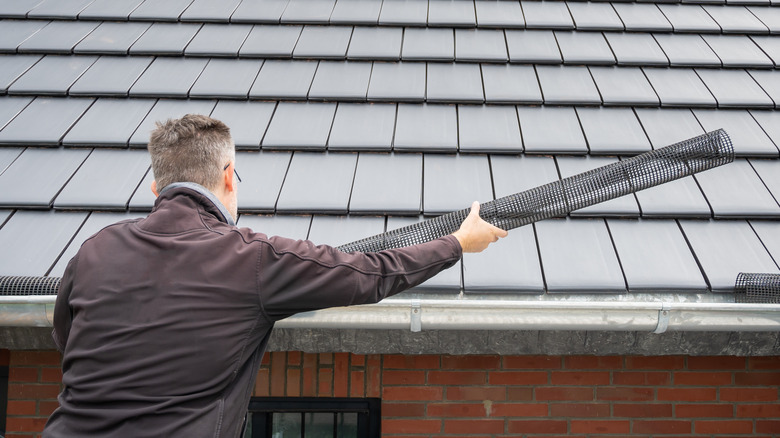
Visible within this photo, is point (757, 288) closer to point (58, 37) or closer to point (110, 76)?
point (110, 76)

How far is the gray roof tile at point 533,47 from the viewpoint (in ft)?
9.17

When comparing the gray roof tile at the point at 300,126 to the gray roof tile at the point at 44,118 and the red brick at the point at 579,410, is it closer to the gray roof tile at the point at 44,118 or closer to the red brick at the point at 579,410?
the gray roof tile at the point at 44,118

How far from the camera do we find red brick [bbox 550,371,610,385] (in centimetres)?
234

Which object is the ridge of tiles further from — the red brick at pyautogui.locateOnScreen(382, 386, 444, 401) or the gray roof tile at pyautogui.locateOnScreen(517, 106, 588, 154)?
the red brick at pyautogui.locateOnScreen(382, 386, 444, 401)

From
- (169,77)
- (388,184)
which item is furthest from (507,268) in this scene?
(169,77)

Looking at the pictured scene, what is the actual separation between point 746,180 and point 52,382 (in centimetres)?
279

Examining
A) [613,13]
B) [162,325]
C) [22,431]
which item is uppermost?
[613,13]

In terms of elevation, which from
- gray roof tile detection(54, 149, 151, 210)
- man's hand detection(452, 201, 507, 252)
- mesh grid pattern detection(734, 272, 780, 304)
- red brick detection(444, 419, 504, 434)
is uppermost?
gray roof tile detection(54, 149, 151, 210)

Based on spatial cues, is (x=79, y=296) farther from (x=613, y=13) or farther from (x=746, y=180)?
(x=613, y=13)

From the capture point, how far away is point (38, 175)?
2289 millimetres

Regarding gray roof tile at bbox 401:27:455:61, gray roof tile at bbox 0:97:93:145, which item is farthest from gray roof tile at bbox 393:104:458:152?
gray roof tile at bbox 0:97:93:145

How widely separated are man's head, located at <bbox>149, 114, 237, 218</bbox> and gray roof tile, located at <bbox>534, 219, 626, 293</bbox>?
1.08 metres

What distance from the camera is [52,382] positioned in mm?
2354

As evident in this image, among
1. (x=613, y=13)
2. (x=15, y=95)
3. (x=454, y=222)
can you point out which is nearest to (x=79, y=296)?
(x=454, y=222)
